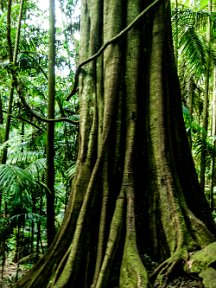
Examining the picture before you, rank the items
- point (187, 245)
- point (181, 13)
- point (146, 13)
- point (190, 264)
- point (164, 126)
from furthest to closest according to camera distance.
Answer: point (181, 13) → point (146, 13) → point (164, 126) → point (187, 245) → point (190, 264)

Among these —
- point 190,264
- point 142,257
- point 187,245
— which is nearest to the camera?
point 190,264

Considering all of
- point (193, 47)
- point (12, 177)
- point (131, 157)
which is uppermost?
point (193, 47)

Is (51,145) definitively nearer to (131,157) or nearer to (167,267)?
(131,157)

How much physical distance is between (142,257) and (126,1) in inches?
98.5

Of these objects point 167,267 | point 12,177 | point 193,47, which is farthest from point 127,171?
point 193,47

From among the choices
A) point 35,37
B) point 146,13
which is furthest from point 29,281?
point 35,37

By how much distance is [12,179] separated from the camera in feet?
12.6

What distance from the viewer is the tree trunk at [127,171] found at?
9.75 feet

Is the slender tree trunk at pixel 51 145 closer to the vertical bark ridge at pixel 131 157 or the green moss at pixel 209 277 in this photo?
the vertical bark ridge at pixel 131 157

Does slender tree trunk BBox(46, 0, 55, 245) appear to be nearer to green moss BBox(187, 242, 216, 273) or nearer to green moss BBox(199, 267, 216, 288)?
green moss BBox(187, 242, 216, 273)

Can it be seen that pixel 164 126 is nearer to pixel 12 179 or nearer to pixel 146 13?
pixel 146 13

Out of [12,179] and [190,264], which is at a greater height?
[12,179]

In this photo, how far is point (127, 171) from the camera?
130 inches

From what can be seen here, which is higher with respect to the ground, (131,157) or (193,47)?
(193,47)
